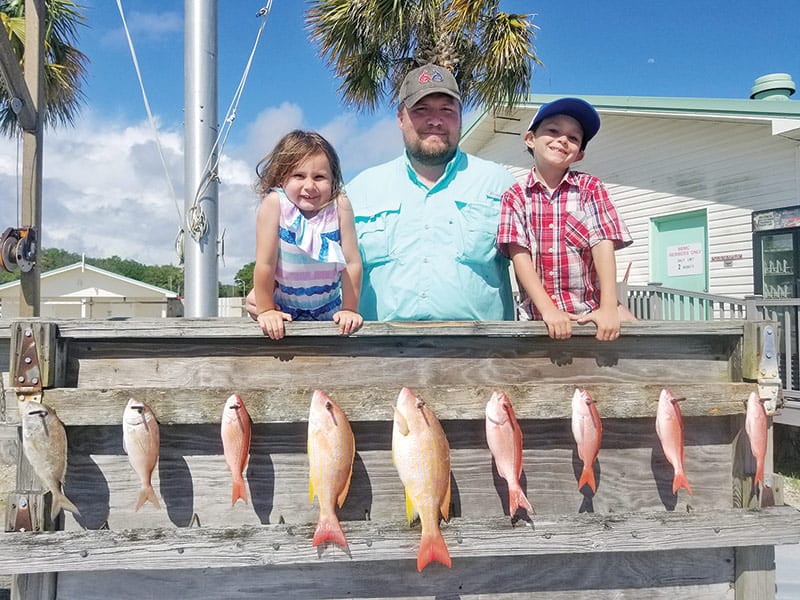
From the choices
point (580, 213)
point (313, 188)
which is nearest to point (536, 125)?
point (580, 213)

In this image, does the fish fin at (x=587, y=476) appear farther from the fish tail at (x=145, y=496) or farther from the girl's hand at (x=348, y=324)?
the fish tail at (x=145, y=496)

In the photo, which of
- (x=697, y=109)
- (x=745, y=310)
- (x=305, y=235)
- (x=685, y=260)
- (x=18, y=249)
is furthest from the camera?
(x=685, y=260)

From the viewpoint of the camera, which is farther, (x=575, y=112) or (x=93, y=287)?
(x=93, y=287)

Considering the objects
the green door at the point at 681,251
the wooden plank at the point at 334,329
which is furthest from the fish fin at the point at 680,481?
the green door at the point at 681,251

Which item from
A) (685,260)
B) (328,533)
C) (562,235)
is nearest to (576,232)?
(562,235)

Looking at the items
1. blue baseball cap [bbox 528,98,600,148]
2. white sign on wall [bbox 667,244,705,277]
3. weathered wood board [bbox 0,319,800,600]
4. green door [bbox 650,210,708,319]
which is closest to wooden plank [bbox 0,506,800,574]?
weathered wood board [bbox 0,319,800,600]

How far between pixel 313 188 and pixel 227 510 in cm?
124

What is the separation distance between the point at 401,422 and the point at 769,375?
1244mm

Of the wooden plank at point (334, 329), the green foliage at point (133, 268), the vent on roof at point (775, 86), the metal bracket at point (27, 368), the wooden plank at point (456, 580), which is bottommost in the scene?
the wooden plank at point (456, 580)

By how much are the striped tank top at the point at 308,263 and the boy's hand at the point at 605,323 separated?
96 centimetres

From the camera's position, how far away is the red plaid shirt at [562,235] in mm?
2520

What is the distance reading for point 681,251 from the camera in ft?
36.4

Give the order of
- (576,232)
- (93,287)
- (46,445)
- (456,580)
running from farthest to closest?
(93,287), (576,232), (456,580), (46,445)

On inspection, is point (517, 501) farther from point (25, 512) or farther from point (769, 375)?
point (25, 512)
